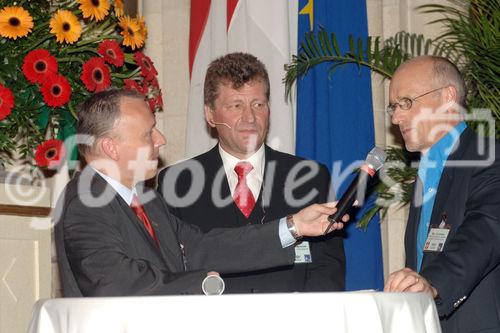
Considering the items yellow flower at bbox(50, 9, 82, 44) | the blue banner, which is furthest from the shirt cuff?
the blue banner

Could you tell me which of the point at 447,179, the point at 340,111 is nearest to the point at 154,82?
the point at 340,111

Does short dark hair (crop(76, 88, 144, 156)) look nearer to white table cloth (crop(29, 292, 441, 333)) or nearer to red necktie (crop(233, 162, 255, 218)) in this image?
white table cloth (crop(29, 292, 441, 333))

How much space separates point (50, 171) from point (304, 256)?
8.28 feet

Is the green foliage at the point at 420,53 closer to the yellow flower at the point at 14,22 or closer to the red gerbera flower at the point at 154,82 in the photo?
A: the red gerbera flower at the point at 154,82

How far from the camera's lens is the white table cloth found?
258cm

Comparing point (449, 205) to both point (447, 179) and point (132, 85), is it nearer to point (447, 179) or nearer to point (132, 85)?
point (447, 179)

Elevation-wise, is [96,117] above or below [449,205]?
above

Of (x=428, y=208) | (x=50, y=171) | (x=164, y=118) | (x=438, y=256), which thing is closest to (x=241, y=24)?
(x=164, y=118)

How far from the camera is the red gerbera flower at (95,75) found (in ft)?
14.6

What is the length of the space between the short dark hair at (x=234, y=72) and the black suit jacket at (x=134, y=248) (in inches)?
40.0

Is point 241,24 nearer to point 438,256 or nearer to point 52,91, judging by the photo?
Answer: point 52,91

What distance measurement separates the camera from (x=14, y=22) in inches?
171

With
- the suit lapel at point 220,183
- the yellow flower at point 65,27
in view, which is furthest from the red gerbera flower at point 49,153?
the suit lapel at point 220,183

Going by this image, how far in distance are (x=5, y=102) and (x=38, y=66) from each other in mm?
265
